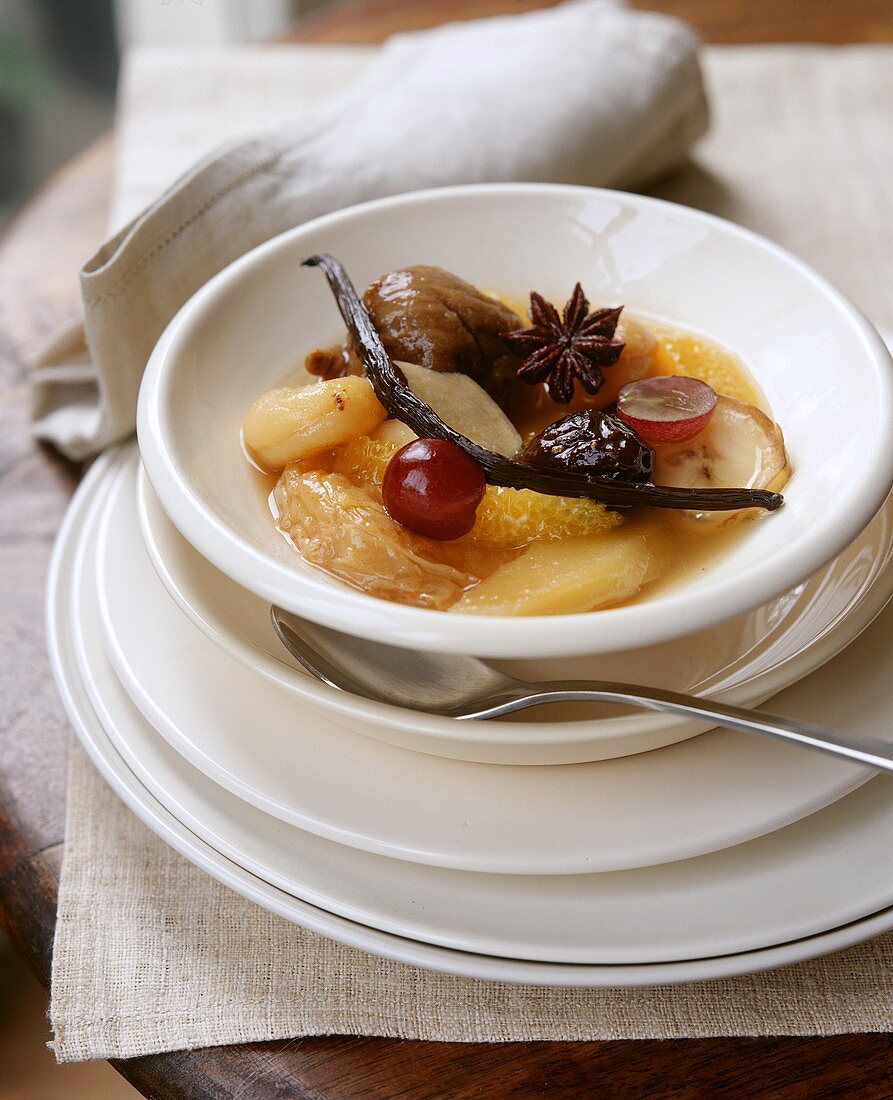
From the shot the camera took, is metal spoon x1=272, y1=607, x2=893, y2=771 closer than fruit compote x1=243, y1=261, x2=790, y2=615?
Yes

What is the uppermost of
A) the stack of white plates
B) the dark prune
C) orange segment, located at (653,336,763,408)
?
the dark prune

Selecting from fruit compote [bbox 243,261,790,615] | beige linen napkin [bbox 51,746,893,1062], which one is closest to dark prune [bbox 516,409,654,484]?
fruit compote [bbox 243,261,790,615]

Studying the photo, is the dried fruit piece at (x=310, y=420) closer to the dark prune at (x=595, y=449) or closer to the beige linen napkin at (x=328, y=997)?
the dark prune at (x=595, y=449)

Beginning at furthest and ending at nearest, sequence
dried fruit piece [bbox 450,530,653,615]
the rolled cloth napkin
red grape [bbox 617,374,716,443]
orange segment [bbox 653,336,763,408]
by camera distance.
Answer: the rolled cloth napkin < orange segment [bbox 653,336,763,408] < red grape [bbox 617,374,716,443] < dried fruit piece [bbox 450,530,653,615]

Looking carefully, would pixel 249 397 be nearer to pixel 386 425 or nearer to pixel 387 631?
pixel 386 425

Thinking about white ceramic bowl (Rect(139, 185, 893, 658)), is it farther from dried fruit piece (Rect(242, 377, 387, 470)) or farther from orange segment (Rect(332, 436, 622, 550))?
orange segment (Rect(332, 436, 622, 550))
